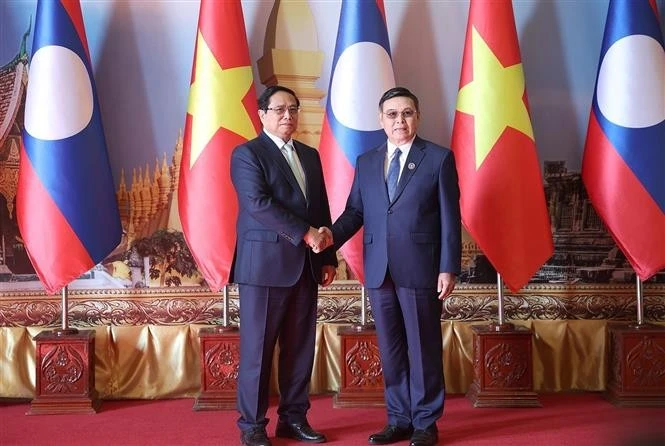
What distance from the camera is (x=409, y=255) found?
282 centimetres

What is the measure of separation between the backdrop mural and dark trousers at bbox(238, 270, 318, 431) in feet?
3.87

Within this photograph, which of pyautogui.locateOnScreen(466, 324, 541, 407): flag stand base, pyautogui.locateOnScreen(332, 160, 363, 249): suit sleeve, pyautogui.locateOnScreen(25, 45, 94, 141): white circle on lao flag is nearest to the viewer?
pyautogui.locateOnScreen(332, 160, 363, 249): suit sleeve

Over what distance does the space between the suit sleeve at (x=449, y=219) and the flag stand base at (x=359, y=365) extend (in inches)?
37.8

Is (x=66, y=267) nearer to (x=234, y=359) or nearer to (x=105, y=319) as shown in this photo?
(x=105, y=319)

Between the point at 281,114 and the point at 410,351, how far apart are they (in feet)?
3.57

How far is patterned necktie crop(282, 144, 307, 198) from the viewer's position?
2916 millimetres

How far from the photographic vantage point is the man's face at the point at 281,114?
2846mm

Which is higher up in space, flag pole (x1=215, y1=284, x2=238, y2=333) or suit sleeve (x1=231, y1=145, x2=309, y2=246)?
suit sleeve (x1=231, y1=145, x2=309, y2=246)

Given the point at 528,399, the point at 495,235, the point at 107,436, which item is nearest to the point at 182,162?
the point at 107,436

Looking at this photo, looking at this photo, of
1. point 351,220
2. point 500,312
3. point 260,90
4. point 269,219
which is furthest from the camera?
point 260,90

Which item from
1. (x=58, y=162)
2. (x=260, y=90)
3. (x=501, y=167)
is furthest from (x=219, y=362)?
(x=501, y=167)

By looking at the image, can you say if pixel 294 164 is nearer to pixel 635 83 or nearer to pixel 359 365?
pixel 359 365

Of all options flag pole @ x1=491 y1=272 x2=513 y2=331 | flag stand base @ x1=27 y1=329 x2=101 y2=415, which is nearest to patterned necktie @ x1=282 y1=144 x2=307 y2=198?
flag pole @ x1=491 y1=272 x2=513 y2=331

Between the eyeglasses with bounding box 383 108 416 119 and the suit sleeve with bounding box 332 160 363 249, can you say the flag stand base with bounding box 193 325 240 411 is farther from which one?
the eyeglasses with bounding box 383 108 416 119
